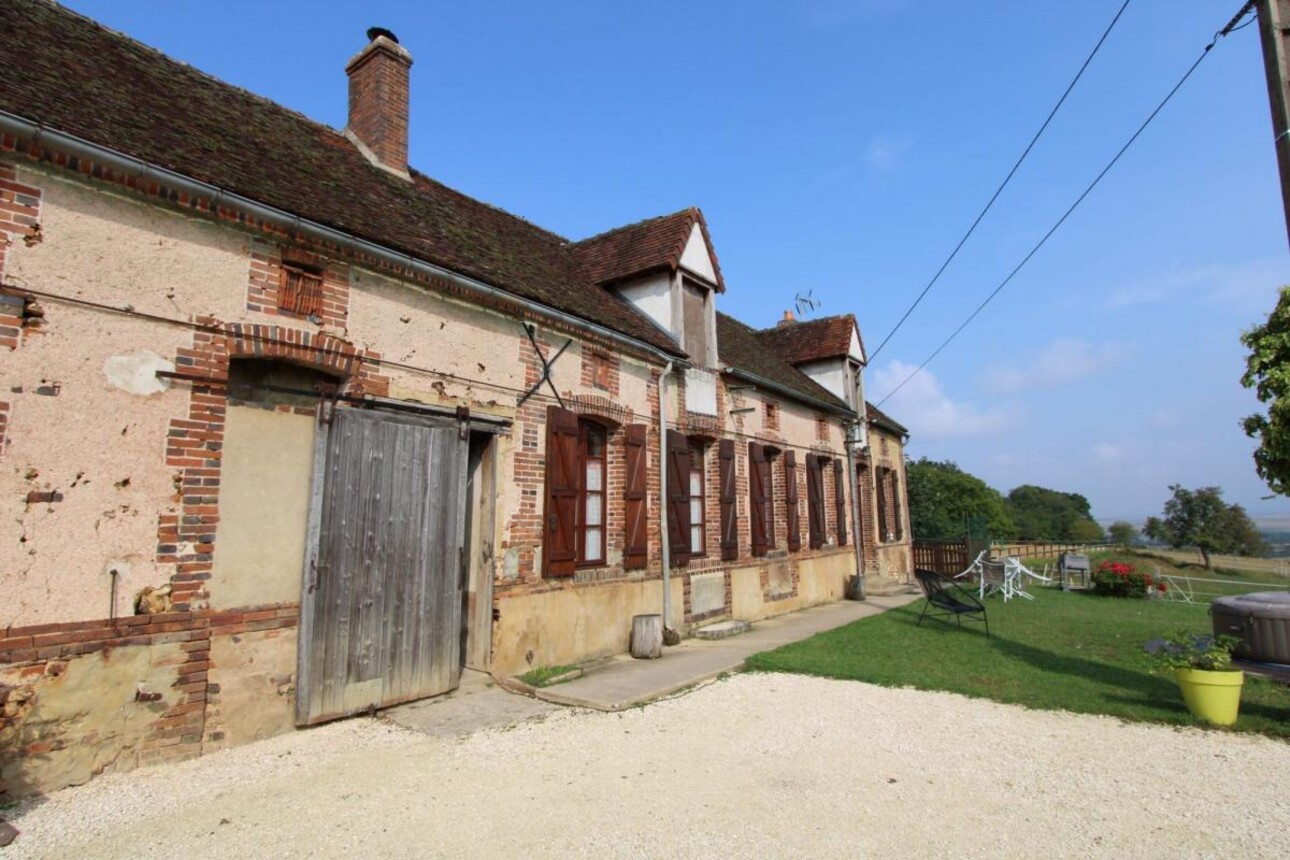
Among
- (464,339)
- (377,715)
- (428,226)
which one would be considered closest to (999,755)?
(377,715)

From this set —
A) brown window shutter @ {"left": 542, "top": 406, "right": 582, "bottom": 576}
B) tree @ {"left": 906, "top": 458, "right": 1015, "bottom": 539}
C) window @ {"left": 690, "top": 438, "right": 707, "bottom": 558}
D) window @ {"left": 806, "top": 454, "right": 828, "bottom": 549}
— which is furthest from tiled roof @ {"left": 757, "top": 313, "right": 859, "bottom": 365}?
tree @ {"left": 906, "top": 458, "right": 1015, "bottom": 539}

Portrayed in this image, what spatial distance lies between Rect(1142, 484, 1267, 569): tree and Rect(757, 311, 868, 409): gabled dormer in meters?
32.0

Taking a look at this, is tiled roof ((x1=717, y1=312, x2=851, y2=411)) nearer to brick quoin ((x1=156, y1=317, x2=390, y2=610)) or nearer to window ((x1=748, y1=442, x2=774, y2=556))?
window ((x1=748, y1=442, x2=774, y2=556))

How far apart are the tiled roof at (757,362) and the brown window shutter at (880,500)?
259cm

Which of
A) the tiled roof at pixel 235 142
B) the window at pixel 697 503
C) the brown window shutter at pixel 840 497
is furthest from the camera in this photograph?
the brown window shutter at pixel 840 497

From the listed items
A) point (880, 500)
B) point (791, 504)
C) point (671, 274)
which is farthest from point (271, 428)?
point (880, 500)

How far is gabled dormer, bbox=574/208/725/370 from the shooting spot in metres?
11.4

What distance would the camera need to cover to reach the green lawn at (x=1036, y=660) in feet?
20.1

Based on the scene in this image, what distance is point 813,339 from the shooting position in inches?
730

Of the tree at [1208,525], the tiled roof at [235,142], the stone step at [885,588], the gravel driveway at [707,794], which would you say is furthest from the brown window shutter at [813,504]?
the tree at [1208,525]

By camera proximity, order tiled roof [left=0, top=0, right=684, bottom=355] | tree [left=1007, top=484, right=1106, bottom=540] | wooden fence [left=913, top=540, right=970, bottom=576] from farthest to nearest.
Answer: tree [left=1007, top=484, right=1106, bottom=540] → wooden fence [left=913, top=540, right=970, bottom=576] → tiled roof [left=0, top=0, right=684, bottom=355]

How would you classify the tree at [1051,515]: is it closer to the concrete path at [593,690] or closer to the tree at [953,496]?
the tree at [953,496]

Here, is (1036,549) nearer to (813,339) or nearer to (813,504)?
(813,339)

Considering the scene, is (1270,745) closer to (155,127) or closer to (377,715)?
(377,715)
